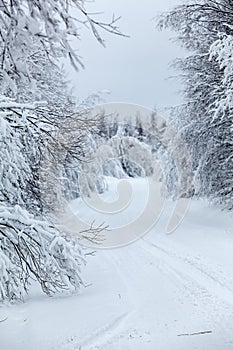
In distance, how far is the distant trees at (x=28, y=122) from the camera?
3309 mm

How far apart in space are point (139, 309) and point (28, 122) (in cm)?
436

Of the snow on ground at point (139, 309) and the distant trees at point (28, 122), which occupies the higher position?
the distant trees at point (28, 122)

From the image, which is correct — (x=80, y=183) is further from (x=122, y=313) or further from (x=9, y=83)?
(x=9, y=83)

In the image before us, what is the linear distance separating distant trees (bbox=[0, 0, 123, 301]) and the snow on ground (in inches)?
29.7

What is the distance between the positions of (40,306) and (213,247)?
708cm

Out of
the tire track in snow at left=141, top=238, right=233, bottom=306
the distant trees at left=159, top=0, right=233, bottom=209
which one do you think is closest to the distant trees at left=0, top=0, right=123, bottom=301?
the tire track in snow at left=141, top=238, right=233, bottom=306

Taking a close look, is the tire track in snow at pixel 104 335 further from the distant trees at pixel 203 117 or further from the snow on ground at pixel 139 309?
the distant trees at pixel 203 117

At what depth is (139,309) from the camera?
845 cm

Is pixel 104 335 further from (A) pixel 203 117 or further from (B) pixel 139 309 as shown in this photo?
(A) pixel 203 117

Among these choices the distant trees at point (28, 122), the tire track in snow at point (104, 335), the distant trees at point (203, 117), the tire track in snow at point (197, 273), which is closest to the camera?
the distant trees at point (28, 122)

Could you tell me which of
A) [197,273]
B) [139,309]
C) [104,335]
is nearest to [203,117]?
[197,273]

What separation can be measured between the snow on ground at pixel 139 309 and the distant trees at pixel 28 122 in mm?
754

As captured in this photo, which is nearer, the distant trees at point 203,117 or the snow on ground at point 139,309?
the snow on ground at point 139,309

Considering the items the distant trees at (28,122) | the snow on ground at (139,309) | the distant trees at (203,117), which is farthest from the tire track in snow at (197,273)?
the distant trees at (203,117)
